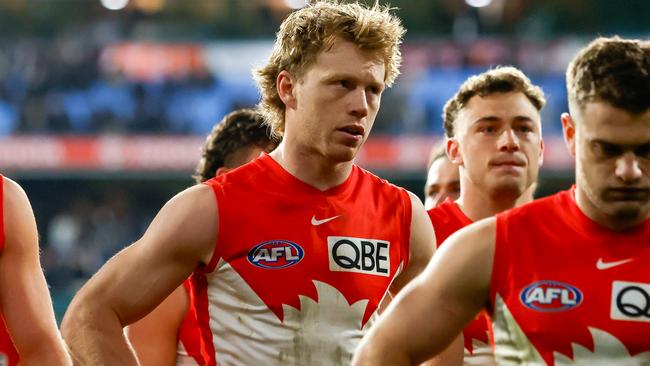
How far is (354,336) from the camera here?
151 inches

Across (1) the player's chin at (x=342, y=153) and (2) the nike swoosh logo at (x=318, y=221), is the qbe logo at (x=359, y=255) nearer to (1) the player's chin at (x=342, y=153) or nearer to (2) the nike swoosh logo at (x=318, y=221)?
(2) the nike swoosh logo at (x=318, y=221)

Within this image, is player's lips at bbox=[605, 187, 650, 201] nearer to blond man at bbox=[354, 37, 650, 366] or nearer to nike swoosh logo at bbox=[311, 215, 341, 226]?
blond man at bbox=[354, 37, 650, 366]

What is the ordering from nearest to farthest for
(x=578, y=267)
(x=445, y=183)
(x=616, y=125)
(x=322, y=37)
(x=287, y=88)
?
(x=616, y=125) → (x=578, y=267) → (x=322, y=37) → (x=287, y=88) → (x=445, y=183)

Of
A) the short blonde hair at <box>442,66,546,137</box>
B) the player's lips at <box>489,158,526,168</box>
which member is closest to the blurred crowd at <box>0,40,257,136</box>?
the short blonde hair at <box>442,66,546,137</box>

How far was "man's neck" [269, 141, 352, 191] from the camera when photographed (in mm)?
4016

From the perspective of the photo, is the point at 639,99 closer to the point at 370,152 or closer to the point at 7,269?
the point at 7,269

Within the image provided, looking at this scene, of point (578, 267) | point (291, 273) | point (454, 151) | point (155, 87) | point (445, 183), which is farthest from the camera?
point (155, 87)

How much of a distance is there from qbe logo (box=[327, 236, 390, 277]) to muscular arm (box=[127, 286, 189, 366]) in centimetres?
99

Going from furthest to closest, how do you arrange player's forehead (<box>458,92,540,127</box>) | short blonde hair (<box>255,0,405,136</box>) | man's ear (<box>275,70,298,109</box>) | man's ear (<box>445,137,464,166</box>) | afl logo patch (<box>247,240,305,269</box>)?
man's ear (<box>445,137,464,166</box>) → player's forehead (<box>458,92,540,127</box>) → man's ear (<box>275,70,298,109</box>) → short blonde hair (<box>255,0,405,136</box>) → afl logo patch (<box>247,240,305,269</box>)

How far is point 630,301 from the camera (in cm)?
308

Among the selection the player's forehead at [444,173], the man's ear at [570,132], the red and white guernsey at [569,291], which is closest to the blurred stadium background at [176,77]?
the player's forehead at [444,173]

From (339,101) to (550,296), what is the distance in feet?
3.58

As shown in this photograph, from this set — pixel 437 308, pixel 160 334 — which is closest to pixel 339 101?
pixel 437 308

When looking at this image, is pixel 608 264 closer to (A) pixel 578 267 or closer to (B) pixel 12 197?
(A) pixel 578 267
